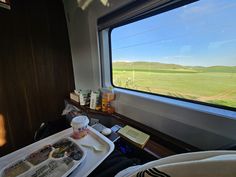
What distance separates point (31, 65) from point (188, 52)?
1.60 metres

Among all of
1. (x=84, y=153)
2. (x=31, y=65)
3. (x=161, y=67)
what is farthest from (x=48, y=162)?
(x=31, y=65)

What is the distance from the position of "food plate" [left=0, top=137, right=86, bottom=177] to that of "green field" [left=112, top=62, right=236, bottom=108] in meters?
0.71

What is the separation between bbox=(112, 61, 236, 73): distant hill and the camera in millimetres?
693

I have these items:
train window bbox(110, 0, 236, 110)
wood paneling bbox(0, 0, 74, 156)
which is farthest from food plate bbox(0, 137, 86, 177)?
wood paneling bbox(0, 0, 74, 156)

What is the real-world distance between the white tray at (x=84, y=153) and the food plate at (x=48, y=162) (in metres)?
0.01

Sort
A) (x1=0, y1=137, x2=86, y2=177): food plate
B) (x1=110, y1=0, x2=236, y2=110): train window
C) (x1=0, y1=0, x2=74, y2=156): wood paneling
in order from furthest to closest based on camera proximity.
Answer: (x1=0, y1=0, x2=74, y2=156): wood paneling, (x1=110, y1=0, x2=236, y2=110): train window, (x1=0, y1=137, x2=86, y2=177): food plate

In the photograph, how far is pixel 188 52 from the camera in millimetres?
785

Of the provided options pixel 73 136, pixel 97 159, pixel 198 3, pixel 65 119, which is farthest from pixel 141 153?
pixel 65 119

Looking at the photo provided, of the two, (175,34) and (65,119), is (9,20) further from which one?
(175,34)

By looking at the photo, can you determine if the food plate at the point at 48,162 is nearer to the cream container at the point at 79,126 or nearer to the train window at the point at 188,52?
the cream container at the point at 79,126

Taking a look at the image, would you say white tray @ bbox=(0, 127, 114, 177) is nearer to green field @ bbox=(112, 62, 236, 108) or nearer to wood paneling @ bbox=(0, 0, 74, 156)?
green field @ bbox=(112, 62, 236, 108)

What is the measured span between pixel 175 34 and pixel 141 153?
0.80 m

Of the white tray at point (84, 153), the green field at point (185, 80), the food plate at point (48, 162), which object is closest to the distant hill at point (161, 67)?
the green field at point (185, 80)

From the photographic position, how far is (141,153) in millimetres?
791
